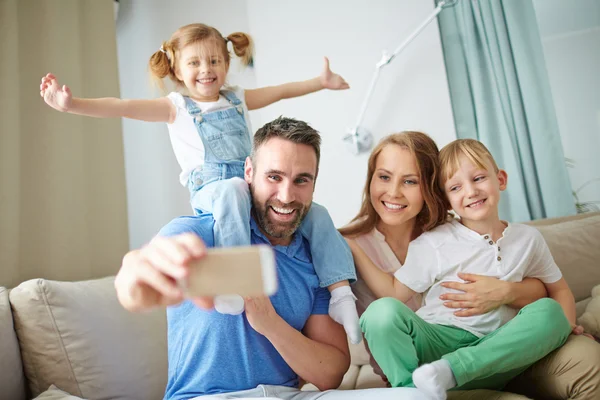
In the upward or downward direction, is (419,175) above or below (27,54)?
below

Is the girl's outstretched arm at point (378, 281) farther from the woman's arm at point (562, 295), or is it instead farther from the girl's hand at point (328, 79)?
the girl's hand at point (328, 79)

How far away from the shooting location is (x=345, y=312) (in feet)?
3.75

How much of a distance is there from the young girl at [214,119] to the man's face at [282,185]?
0.05 metres

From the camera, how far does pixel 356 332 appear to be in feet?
3.61

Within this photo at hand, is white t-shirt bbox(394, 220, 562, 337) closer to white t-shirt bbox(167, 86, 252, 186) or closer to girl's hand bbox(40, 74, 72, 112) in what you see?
white t-shirt bbox(167, 86, 252, 186)

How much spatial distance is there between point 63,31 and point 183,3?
70cm

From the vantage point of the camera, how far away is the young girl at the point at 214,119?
46.2 inches

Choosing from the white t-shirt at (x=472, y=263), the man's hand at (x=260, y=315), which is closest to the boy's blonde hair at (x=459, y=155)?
the white t-shirt at (x=472, y=263)

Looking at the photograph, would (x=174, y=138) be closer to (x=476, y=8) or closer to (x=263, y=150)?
(x=263, y=150)

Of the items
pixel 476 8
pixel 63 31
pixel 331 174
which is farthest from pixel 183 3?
pixel 476 8

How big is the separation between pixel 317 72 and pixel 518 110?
98cm

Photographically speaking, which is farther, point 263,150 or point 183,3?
point 183,3

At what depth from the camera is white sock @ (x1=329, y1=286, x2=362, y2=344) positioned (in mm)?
1106


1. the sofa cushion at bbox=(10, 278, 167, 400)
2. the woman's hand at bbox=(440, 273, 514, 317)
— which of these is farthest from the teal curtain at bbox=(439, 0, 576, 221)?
the sofa cushion at bbox=(10, 278, 167, 400)
